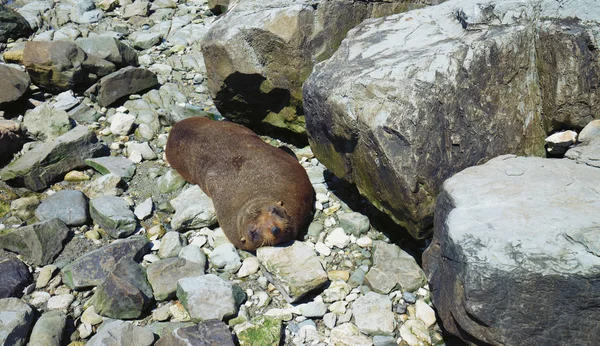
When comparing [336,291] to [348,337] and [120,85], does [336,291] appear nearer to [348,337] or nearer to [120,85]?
[348,337]

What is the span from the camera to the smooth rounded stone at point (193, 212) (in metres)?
5.61

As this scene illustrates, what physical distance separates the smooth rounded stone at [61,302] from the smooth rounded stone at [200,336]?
1075 millimetres

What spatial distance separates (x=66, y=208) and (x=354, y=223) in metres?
2.86

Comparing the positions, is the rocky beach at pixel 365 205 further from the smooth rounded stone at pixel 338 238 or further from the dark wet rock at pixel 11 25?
the dark wet rock at pixel 11 25

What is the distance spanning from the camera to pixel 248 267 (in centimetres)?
511

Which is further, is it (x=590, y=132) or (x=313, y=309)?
(x=313, y=309)

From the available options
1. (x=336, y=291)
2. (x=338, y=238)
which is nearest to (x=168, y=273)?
(x=336, y=291)

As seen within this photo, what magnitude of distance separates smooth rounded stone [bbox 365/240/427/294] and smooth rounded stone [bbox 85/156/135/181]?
300cm

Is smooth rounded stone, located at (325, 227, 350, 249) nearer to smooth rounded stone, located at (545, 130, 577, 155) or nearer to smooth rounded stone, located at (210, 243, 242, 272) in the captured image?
smooth rounded stone, located at (210, 243, 242, 272)

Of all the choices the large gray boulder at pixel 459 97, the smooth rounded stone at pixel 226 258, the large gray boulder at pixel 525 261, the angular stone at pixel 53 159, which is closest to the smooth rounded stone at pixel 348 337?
the large gray boulder at pixel 525 261

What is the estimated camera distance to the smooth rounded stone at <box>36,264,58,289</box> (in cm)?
498

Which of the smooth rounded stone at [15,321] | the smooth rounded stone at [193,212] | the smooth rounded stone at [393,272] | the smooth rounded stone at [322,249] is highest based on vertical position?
the smooth rounded stone at [15,321]

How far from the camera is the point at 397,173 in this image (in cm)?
425

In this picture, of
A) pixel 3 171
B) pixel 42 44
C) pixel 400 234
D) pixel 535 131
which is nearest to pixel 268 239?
pixel 400 234
